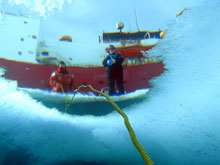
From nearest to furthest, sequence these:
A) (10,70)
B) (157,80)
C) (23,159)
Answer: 1. (23,159)
2. (10,70)
3. (157,80)

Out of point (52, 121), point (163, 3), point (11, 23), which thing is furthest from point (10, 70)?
point (163, 3)

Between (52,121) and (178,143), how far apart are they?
2.52ft

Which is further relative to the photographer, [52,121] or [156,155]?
[52,121]

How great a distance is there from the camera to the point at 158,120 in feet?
3.05

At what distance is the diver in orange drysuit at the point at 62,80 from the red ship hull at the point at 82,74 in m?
0.03

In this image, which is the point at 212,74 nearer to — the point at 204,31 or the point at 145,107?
the point at 204,31

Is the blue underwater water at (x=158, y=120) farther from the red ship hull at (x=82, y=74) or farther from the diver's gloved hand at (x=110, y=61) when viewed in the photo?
the diver's gloved hand at (x=110, y=61)

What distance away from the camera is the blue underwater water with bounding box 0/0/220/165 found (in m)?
0.81

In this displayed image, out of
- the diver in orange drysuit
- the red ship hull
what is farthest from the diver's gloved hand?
the diver in orange drysuit

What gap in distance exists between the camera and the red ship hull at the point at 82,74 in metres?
0.90

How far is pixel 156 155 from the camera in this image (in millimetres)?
812

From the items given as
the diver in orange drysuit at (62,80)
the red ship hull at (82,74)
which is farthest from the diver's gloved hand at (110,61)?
the diver in orange drysuit at (62,80)

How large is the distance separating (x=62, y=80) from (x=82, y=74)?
0.44ft

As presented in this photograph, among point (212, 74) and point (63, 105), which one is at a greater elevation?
point (212, 74)
